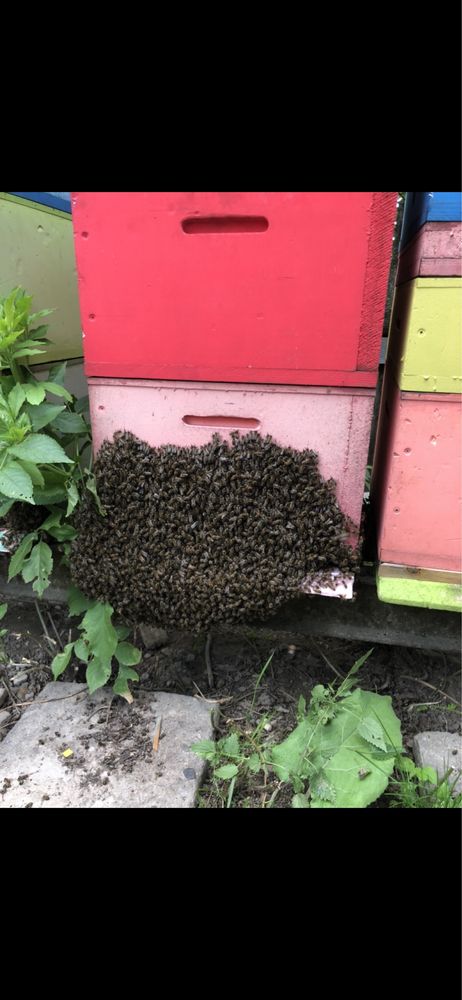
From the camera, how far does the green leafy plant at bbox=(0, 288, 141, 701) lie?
4.85 feet

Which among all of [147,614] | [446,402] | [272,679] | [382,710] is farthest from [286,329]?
[272,679]

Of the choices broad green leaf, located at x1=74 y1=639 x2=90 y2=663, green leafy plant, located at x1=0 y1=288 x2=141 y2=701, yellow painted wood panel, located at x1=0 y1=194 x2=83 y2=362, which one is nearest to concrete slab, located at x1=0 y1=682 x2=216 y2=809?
green leafy plant, located at x1=0 y1=288 x2=141 y2=701

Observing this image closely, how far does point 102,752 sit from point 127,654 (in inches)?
12.3

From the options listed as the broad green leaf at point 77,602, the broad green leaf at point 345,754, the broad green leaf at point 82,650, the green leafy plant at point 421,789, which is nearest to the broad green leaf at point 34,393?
the broad green leaf at point 77,602

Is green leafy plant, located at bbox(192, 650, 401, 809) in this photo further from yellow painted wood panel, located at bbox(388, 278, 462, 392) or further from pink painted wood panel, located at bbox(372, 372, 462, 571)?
yellow painted wood panel, located at bbox(388, 278, 462, 392)

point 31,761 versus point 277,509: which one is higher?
point 277,509

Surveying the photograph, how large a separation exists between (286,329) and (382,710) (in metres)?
1.13

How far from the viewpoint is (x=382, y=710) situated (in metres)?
1.69

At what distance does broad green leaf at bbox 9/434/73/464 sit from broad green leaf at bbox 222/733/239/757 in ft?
3.20

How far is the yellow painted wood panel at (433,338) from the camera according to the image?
4.44ft

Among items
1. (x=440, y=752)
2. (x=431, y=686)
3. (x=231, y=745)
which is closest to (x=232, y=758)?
(x=231, y=745)

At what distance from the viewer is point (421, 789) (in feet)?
5.30

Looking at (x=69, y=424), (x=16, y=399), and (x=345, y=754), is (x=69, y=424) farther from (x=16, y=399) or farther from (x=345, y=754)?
(x=345, y=754)

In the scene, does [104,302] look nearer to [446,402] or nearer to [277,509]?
[277,509]
